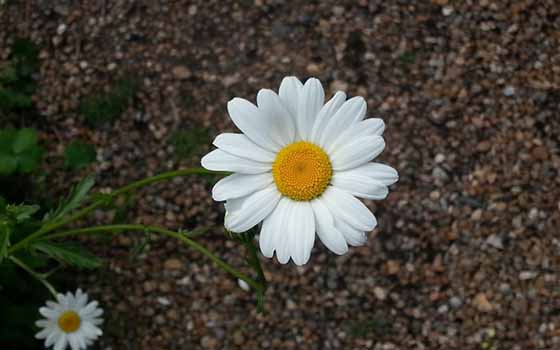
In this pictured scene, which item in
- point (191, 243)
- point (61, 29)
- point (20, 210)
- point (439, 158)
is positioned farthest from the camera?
point (61, 29)

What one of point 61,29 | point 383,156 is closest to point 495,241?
point 383,156

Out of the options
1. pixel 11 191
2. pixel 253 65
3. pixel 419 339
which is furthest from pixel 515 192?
pixel 11 191

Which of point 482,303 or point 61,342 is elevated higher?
point 61,342

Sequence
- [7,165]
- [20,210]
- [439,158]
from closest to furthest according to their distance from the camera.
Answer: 1. [20,210]
2. [7,165]
3. [439,158]

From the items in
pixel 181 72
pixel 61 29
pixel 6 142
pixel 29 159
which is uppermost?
pixel 61 29

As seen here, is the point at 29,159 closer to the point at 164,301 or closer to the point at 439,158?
the point at 164,301

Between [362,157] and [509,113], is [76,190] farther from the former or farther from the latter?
[509,113]

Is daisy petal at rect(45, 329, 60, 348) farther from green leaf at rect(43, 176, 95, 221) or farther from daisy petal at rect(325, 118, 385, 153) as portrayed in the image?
daisy petal at rect(325, 118, 385, 153)
